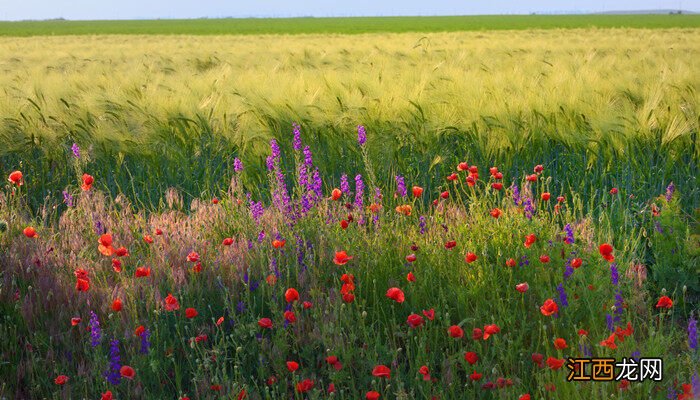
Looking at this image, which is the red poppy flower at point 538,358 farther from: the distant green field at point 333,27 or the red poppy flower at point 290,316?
the distant green field at point 333,27

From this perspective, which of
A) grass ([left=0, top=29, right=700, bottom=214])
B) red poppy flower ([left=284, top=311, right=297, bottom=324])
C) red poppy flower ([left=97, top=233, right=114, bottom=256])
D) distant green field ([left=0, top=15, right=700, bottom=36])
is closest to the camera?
red poppy flower ([left=284, top=311, right=297, bottom=324])

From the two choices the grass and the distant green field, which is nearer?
the grass

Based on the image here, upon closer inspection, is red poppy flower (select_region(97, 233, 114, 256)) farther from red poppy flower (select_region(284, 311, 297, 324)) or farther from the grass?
the grass

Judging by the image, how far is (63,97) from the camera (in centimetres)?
541

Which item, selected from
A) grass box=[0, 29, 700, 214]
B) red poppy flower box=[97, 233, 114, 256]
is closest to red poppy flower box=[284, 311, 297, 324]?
red poppy flower box=[97, 233, 114, 256]

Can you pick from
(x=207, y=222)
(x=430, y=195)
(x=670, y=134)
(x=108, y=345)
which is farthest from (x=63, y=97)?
(x=670, y=134)

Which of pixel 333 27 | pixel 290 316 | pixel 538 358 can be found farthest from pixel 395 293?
pixel 333 27

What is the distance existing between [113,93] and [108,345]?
10.1 ft

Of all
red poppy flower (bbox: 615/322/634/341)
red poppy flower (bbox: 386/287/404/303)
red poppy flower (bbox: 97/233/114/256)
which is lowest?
red poppy flower (bbox: 615/322/634/341)

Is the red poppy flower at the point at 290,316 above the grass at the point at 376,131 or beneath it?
beneath

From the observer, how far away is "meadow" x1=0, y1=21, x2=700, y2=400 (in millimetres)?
2318

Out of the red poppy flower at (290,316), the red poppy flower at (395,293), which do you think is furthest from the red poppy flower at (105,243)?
the red poppy flower at (395,293)

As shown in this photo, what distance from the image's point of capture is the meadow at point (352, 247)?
2318mm

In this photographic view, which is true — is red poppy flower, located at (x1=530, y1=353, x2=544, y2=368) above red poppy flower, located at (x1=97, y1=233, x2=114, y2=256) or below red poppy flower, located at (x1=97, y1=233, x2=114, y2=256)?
below
